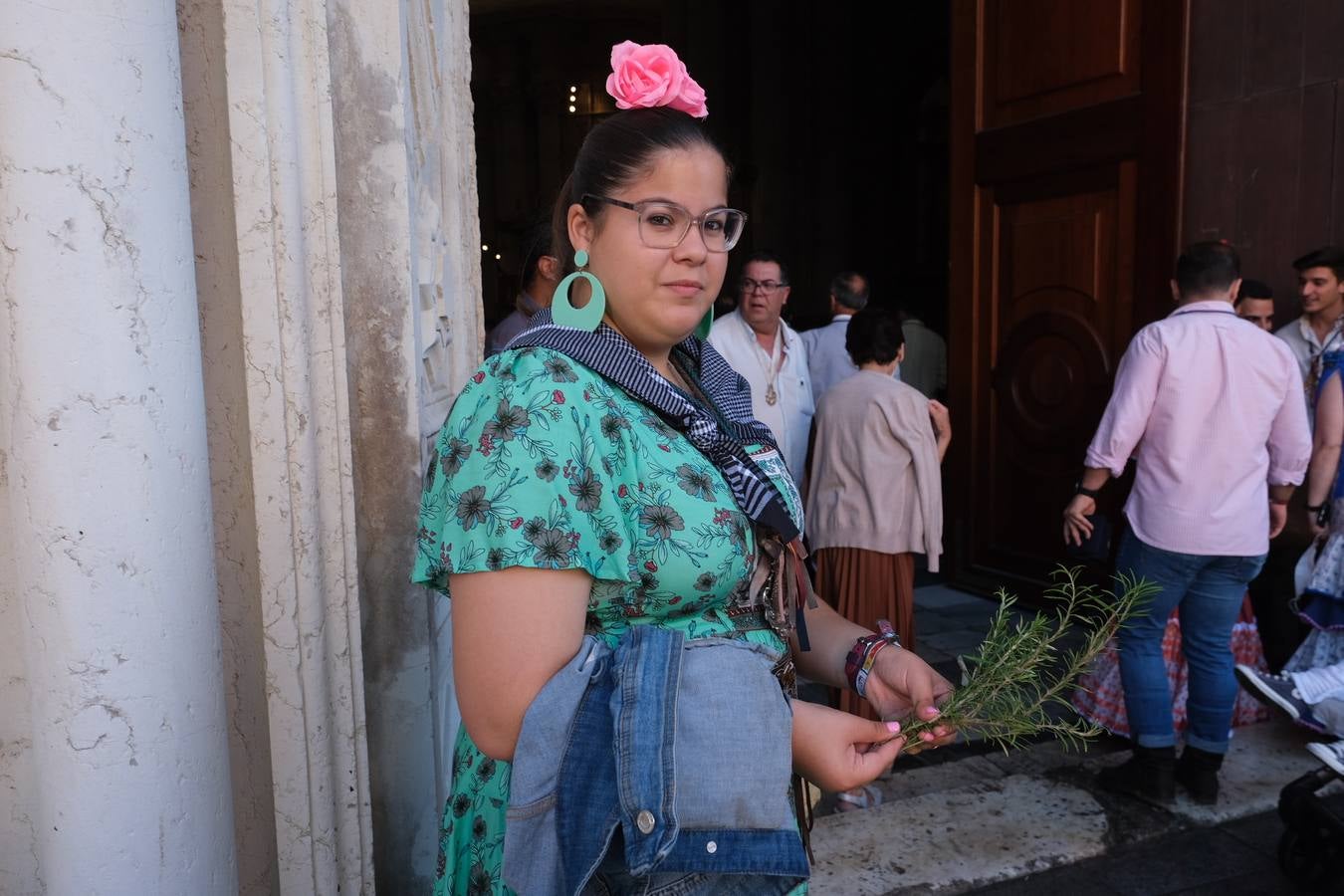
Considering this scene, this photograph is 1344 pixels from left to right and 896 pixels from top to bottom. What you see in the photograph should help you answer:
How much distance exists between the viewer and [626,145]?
4.16 ft

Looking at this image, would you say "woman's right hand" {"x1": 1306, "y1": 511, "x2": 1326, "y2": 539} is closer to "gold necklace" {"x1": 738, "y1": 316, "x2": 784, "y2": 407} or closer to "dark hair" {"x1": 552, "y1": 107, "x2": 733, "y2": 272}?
"gold necklace" {"x1": 738, "y1": 316, "x2": 784, "y2": 407}

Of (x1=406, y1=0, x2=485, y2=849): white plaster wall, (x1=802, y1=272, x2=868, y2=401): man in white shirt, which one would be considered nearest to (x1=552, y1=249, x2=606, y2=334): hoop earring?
(x1=406, y1=0, x2=485, y2=849): white plaster wall

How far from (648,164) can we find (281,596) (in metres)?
0.89

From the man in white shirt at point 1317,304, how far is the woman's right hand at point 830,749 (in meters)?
3.50

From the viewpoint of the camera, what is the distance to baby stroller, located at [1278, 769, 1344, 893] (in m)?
2.75

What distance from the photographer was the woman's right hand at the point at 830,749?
43.8 inches

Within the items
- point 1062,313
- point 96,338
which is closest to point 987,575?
point 1062,313

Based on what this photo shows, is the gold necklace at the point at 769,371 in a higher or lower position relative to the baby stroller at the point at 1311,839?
higher

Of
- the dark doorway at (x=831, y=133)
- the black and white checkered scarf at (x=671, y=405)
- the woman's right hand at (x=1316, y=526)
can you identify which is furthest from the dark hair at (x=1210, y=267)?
the dark doorway at (x=831, y=133)

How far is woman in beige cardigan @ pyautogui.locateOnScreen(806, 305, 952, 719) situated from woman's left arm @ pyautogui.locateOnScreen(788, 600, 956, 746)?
Result: 7.35 ft

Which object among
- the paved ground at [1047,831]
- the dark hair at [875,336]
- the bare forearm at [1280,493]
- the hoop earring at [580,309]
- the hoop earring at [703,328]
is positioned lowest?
the paved ground at [1047,831]

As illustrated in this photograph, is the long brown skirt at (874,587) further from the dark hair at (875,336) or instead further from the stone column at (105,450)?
the stone column at (105,450)

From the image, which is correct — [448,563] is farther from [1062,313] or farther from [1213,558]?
[1062,313]

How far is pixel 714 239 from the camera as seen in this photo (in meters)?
1.30
